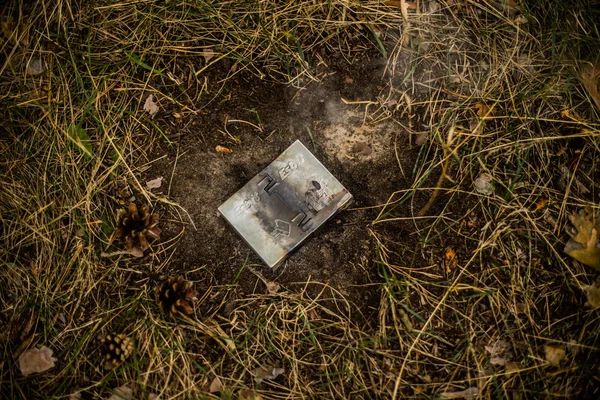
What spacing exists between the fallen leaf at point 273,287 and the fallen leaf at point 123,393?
0.73 meters

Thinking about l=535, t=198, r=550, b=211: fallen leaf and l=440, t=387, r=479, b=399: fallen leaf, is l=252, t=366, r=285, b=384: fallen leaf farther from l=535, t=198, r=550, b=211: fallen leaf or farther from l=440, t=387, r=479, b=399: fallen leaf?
l=535, t=198, r=550, b=211: fallen leaf

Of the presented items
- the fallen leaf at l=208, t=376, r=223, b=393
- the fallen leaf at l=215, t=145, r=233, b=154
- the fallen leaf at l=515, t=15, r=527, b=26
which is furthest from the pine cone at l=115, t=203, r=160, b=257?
the fallen leaf at l=515, t=15, r=527, b=26

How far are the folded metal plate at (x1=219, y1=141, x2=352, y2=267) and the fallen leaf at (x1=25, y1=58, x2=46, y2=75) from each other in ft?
3.79

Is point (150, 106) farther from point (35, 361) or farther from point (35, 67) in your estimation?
point (35, 361)

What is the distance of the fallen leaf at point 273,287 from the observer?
2049 mm

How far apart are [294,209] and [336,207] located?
20 centimetres

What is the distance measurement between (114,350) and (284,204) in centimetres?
98

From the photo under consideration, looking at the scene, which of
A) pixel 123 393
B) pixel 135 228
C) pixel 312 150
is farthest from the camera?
pixel 312 150

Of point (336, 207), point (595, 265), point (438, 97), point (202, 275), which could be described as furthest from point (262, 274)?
point (595, 265)

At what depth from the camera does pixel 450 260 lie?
6.77 ft

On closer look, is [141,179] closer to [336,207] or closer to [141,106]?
[141,106]

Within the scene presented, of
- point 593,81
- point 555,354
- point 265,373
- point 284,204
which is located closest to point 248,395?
point 265,373

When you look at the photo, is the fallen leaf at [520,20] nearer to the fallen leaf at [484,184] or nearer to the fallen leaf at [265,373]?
the fallen leaf at [484,184]

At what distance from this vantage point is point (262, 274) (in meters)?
2.07
